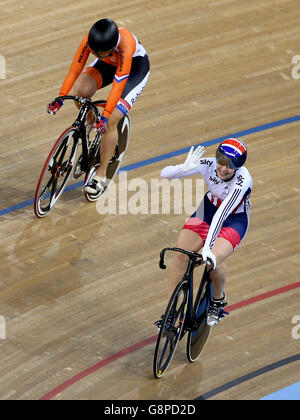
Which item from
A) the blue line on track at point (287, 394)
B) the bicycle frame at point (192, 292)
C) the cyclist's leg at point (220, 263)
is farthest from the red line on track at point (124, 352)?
the blue line on track at point (287, 394)

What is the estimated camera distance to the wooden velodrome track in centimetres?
532

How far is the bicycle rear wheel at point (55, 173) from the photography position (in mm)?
6266

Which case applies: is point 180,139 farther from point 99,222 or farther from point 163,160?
point 99,222

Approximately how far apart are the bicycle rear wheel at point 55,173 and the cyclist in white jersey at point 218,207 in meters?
1.37

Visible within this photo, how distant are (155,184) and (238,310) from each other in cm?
152

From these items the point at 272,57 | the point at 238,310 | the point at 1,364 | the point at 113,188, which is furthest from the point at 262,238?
the point at 272,57

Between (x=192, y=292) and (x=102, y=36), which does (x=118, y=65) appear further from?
(x=192, y=292)

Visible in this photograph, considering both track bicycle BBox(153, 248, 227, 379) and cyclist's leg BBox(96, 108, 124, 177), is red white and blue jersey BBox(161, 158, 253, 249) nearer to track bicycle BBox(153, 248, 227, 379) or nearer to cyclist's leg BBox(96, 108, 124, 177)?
track bicycle BBox(153, 248, 227, 379)

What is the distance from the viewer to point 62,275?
6.01 meters

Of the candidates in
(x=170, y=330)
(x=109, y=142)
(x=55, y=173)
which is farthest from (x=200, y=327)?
(x=109, y=142)

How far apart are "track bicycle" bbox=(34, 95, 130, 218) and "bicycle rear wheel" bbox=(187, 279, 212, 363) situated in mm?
1616

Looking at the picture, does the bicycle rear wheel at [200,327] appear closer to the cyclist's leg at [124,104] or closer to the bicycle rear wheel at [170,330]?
the bicycle rear wheel at [170,330]

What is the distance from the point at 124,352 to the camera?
545cm

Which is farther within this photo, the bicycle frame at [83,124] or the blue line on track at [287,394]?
the bicycle frame at [83,124]
